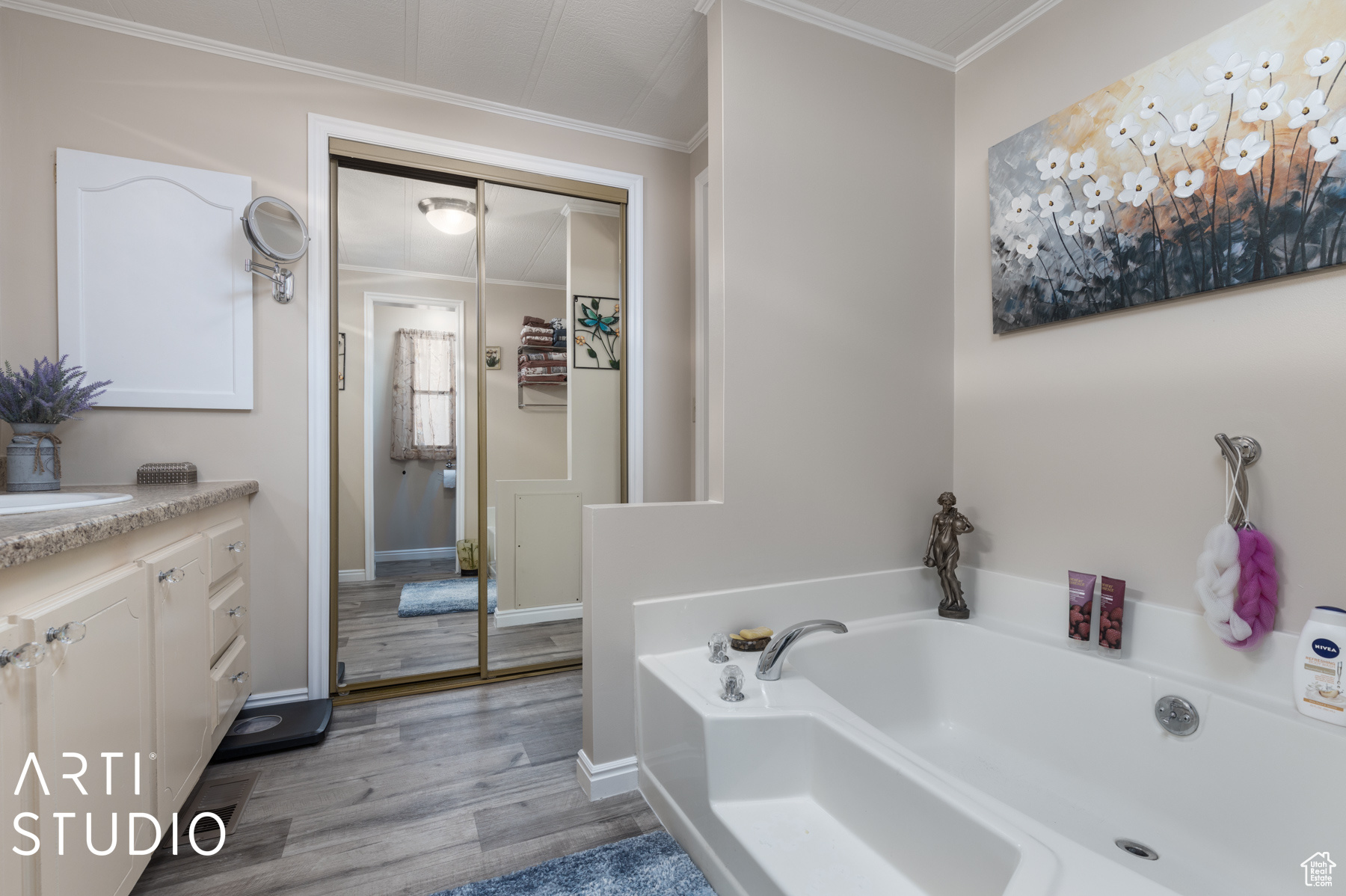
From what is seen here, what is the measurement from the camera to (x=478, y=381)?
2.60 m

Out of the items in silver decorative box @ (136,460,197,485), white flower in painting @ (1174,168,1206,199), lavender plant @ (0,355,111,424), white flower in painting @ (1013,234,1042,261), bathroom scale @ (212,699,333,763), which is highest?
white flower in painting @ (1174,168,1206,199)

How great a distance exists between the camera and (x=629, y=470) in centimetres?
279

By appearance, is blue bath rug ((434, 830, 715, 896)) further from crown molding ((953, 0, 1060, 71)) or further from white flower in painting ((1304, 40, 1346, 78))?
crown molding ((953, 0, 1060, 71))

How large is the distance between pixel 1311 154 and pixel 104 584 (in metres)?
2.58

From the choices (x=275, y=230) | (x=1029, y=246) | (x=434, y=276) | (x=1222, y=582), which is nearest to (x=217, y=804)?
(x=275, y=230)

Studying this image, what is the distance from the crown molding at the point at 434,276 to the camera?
8.08ft

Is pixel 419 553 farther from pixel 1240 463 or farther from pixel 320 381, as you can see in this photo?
pixel 1240 463

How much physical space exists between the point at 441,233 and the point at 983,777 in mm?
2765

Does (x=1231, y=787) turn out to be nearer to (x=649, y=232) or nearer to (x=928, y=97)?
(x=928, y=97)

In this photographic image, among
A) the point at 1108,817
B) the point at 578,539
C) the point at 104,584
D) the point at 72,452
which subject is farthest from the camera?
the point at 578,539

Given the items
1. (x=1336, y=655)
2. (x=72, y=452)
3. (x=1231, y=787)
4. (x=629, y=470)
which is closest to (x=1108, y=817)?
(x=1231, y=787)

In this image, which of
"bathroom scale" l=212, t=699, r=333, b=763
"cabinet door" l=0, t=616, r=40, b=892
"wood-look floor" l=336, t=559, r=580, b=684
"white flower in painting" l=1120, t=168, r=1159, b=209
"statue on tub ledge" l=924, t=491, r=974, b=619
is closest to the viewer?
"cabinet door" l=0, t=616, r=40, b=892

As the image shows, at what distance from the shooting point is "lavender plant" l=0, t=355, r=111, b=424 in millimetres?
1663

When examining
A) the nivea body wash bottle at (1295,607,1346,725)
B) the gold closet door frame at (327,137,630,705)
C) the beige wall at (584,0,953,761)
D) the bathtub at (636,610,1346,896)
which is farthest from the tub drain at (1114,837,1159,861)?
the gold closet door frame at (327,137,630,705)
